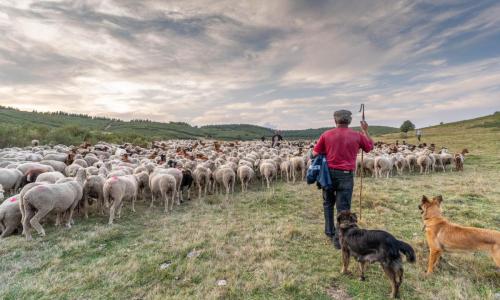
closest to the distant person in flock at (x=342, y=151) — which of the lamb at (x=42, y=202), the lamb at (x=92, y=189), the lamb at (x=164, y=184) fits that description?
the lamb at (x=164, y=184)

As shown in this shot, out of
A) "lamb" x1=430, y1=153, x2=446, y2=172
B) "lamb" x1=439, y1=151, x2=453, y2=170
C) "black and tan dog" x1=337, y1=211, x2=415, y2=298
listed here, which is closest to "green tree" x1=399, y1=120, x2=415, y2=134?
"lamb" x1=430, y1=153, x2=446, y2=172

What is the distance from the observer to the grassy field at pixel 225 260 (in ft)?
15.7

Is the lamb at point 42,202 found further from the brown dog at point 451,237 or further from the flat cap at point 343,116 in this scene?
the brown dog at point 451,237

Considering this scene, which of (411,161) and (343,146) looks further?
(411,161)

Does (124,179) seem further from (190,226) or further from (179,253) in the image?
(179,253)

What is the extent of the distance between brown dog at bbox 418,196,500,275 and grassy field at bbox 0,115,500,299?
21.9 inches

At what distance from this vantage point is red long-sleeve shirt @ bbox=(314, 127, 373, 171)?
6.17m

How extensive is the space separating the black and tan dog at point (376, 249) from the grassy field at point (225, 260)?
16.9 inches

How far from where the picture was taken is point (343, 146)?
6184mm

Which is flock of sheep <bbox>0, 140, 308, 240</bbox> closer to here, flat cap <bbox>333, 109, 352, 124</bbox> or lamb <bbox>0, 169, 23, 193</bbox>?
lamb <bbox>0, 169, 23, 193</bbox>

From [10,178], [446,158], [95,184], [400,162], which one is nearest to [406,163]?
[400,162]

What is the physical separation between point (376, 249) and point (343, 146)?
240cm

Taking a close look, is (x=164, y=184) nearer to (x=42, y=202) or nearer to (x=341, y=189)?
(x=42, y=202)

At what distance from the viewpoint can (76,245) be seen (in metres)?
7.01
